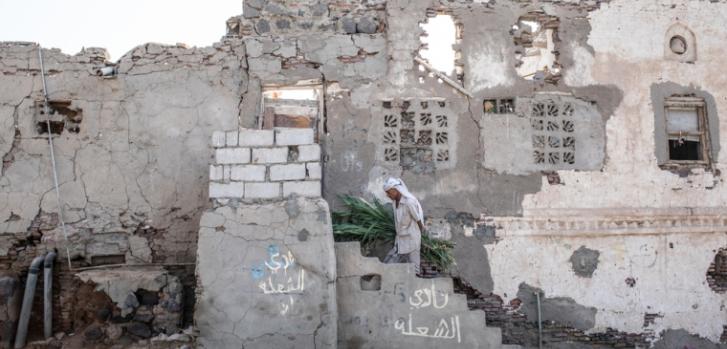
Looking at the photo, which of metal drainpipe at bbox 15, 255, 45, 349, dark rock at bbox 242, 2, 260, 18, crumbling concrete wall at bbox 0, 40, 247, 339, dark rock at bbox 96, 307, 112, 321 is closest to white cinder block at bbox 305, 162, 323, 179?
crumbling concrete wall at bbox 0, 40, 247, 339

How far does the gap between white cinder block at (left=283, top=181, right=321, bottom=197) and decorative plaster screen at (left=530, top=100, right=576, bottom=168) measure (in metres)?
3.64

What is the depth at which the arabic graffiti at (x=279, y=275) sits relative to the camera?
6.43 meters

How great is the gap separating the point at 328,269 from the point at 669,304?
537 cm

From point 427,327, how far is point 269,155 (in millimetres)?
2515

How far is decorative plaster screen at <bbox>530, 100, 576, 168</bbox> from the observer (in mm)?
8867

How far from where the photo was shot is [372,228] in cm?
780

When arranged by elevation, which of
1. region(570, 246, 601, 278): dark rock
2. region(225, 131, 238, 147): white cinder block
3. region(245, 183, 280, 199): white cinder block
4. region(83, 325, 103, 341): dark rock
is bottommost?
region(83, 325, 103, 341): dark rock

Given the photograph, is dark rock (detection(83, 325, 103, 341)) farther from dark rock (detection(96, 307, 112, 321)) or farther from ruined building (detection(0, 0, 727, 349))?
ruined building (detection(0, 0, 727, 349))

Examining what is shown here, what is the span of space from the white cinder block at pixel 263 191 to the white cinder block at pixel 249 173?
77 mm

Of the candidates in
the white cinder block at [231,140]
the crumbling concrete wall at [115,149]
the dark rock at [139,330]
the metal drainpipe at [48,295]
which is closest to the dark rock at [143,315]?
the dark rock at [139,330]

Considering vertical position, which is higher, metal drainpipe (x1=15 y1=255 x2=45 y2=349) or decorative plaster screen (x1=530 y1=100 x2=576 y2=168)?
decorative plaster screen (x1=530 y1=100 x2=576 y2=168)

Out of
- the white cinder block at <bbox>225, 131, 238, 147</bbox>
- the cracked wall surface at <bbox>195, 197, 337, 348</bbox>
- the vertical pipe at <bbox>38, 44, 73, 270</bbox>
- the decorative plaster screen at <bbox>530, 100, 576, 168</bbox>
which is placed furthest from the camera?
the decorative plaster screen at <bbox>530, 100, 576, 168</bbox>

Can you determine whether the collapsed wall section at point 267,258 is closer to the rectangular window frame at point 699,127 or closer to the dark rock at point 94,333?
the dark rock at point 94,333

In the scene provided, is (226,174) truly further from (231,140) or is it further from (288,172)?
(288,172)
